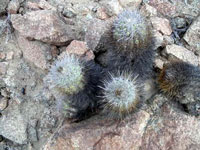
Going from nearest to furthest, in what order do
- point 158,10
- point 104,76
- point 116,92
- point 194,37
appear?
point 116,92
point 104,76
point 194,37
point 158,10

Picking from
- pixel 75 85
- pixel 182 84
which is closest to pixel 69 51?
pixel 75 85

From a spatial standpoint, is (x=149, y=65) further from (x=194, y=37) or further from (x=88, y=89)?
(x=194, y=37)

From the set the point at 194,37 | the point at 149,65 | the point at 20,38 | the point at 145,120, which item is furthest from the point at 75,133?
the point at 194,37

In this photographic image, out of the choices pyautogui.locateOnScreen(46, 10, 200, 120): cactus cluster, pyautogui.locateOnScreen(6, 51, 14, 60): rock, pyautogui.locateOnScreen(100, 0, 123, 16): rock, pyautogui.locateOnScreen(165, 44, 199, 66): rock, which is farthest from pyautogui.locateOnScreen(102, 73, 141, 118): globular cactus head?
pyautogui.locateOnScreen(6, 51, 14, 60): rock

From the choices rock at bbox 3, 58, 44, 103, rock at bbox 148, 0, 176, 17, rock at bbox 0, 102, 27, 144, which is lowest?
rock at bbox 0, 102, 27, 144

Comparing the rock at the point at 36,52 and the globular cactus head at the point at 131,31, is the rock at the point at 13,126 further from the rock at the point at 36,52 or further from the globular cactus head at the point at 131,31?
the globular cactus head at the point at 131,31

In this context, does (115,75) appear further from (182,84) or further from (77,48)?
(77,48)

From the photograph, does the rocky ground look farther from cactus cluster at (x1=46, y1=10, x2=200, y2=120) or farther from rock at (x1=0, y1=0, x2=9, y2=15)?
cactus cluster at (x1=46, y1=10, x2=200, y2=120)
